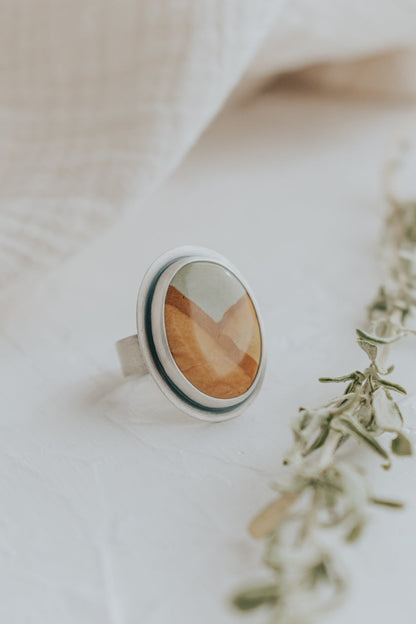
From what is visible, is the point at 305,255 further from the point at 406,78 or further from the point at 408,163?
the point at 406,78

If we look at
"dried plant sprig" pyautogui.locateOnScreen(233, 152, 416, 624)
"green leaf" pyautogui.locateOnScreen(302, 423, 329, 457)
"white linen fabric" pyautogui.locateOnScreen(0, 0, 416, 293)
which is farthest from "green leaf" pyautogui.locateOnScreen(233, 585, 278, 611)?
"white linen fabric" pyautogui.locateOnScreen(0, 0, 416, 293)

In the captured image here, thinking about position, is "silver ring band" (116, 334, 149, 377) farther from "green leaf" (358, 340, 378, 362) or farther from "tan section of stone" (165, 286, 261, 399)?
"green leaf" (358, 340, 378, 362)

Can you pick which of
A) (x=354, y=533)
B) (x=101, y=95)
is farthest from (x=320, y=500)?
(x=101, y=95)

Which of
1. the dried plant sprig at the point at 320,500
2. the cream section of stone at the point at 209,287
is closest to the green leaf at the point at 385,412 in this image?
the dried plant sprig at the point at 320,500

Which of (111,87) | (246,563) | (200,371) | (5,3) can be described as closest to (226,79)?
(111,87)

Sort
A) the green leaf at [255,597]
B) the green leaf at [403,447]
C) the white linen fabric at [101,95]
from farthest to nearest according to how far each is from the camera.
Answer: the white linen fabric at [101,95], the green leaf at [403,447], the green leaf at [255,597]

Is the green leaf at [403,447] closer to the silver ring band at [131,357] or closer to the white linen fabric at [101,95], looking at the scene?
the silver ring band at [131,357]
